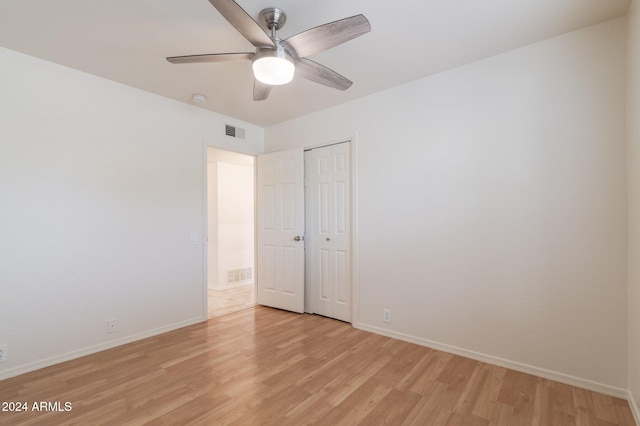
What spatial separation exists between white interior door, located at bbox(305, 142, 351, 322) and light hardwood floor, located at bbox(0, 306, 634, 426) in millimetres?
782

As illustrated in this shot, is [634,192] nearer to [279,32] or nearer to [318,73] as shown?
[318,73]

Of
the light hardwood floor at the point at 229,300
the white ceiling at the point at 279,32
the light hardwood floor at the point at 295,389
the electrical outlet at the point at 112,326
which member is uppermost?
the white ceiling at the point at 279,32

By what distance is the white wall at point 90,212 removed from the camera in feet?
7.93

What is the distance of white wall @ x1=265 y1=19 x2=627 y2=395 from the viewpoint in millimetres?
2100

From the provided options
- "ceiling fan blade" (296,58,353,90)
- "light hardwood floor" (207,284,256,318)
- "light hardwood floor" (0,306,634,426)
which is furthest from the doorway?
"ceiling fan blade" (296,58,353,90)

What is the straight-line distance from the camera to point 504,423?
5.93 ft

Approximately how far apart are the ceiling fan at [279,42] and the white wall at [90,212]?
1.57 metres

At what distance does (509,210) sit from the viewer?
2455 mm

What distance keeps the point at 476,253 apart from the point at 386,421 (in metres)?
1.56

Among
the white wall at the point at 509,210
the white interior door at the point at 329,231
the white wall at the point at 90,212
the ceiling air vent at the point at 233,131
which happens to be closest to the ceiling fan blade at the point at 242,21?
the white wall at the point at 509,210

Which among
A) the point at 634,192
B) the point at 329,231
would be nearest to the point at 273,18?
the point at 329,231

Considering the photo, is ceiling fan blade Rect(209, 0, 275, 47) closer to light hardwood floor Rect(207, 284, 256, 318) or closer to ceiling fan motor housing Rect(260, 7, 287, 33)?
ceiling fan motor housing Rect(260, 7, 287, 33)

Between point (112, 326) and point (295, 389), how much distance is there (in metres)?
2.00

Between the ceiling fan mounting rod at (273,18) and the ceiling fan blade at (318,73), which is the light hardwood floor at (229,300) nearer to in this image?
the ceiling fan blade at (318,73)
